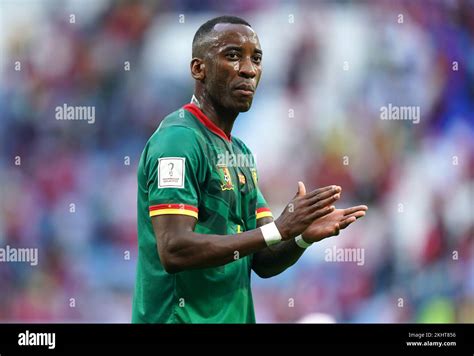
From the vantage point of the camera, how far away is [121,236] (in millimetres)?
7336

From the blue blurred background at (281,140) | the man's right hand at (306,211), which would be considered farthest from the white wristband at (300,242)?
the blue blurred background at (281,140)

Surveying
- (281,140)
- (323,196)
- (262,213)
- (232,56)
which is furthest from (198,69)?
(281,140)

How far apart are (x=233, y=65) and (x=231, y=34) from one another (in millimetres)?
152

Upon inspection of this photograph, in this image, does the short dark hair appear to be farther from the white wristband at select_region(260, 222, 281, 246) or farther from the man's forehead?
the white wristband at select_region(260, 222, 281, 246)

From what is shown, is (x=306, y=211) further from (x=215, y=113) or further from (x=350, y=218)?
(x=215, y=113)

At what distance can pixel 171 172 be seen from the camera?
347 centimetres

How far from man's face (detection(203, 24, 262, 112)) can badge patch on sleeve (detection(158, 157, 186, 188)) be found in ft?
1.67

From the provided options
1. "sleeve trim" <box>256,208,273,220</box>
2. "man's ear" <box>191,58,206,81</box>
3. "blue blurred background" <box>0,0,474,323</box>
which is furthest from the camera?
"blue blurred background" <box>0,0,474,323</box>

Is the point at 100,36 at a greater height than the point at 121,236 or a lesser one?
greater

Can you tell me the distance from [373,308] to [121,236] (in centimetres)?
240

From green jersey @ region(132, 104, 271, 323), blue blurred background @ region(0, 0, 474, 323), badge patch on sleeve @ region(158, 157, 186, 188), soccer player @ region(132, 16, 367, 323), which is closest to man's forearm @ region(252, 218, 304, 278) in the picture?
soccer player @ region(132, 16, 367, 323)

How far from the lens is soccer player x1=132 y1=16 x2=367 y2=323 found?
3451 mm
